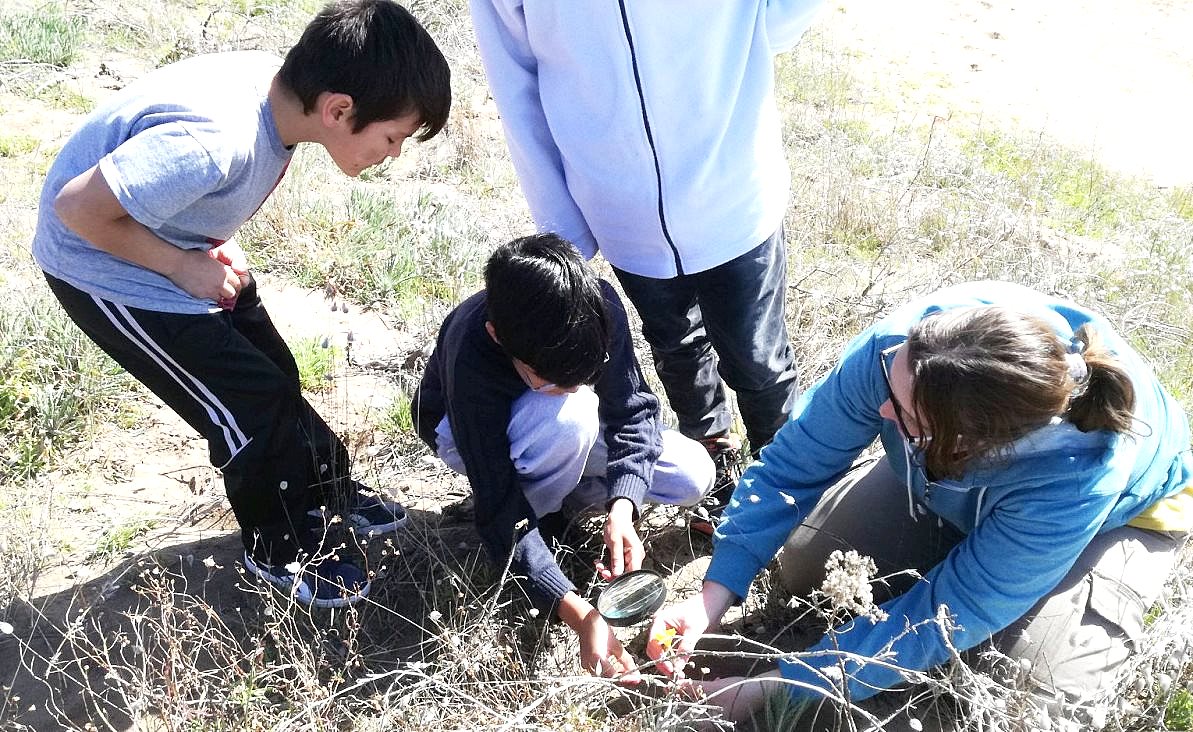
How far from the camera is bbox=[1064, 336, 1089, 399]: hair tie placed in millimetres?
1805

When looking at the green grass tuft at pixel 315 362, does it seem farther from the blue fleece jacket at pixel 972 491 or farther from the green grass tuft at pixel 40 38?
the green grass tuft at pixel 40 38

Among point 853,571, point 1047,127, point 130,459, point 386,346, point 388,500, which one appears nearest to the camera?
point 853,571

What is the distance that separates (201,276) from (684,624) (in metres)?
1.31

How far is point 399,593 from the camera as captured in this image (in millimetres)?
2533

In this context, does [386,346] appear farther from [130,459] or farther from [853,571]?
[853,571]

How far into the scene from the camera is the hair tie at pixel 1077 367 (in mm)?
1805

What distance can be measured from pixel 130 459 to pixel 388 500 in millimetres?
829

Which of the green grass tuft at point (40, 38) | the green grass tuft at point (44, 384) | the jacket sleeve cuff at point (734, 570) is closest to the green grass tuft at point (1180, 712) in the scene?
the jacket sleeve cuff at point (734, 570)

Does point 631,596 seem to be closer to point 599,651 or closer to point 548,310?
point 599,651

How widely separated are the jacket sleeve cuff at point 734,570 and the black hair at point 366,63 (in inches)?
48.3

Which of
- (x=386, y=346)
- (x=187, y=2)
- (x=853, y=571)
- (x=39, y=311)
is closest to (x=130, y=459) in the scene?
(x=39, y=311)

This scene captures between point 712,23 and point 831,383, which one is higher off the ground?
point 712,23

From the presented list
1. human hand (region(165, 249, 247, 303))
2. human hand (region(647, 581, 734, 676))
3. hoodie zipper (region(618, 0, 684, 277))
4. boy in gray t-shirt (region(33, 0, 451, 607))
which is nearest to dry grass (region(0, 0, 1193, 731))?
human hand (region(647, 581, 734, 676))

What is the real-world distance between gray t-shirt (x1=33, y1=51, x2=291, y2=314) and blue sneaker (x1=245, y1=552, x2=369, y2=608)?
67 cm
